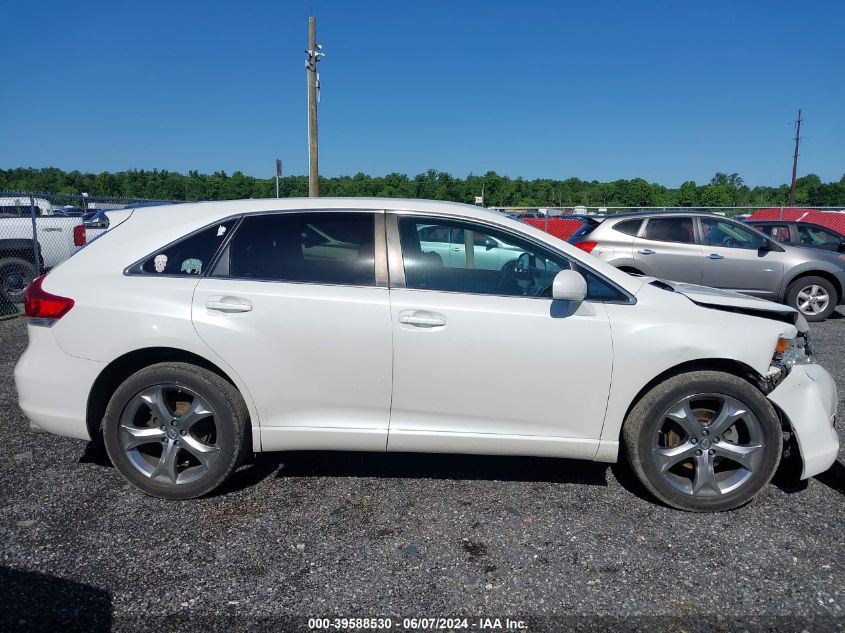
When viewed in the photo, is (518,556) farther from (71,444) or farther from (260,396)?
(71,444)

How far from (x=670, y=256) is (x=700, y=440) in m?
6.65

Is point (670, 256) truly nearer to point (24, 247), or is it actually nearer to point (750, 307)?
point (750, 307)

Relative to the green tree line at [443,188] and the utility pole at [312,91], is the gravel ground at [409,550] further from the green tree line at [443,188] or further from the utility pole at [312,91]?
the green tree line at [443,188]

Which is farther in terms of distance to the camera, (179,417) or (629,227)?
(629,227)

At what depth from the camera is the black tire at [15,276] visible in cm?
892

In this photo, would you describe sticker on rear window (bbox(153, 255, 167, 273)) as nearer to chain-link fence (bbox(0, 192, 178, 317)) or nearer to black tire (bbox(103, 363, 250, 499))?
black tire (bbox(103, 363, 250, 499))

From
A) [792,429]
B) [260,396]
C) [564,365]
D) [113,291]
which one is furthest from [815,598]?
[113,291]

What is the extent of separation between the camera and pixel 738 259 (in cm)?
926

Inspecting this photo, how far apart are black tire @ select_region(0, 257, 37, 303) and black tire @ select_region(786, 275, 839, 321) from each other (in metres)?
11.5

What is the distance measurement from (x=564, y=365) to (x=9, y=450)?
3.61 metres

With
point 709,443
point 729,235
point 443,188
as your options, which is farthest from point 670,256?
point 443,188

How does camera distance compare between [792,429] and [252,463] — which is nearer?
[792,429]

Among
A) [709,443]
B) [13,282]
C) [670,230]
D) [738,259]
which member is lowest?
[709,443]

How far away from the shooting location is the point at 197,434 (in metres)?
3.32
